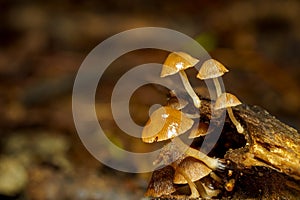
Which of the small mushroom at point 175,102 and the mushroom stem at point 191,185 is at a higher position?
the small mushroom at point 175,102

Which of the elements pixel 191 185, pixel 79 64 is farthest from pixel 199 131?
pixel 79 64

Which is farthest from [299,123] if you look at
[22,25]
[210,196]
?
[22,25]

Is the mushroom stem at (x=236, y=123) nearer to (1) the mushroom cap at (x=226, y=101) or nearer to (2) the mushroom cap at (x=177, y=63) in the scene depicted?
(1) the mushroom cap at (x=226, y=101)

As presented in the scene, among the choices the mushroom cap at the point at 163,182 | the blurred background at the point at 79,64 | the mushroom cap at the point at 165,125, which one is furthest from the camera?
the blurred background at the point at 79,64

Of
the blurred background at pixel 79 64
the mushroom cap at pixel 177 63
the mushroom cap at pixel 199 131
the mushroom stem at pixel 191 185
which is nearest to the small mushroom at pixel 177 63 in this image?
the mushroom cap at pixel 177 63

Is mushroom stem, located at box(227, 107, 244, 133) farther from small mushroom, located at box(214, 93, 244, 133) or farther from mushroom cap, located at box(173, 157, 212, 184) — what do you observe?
mushroom cap, located at box(173, 157, 212, 184)

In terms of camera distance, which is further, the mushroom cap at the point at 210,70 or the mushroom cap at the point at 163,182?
the mushroom cap at the point at 163,182

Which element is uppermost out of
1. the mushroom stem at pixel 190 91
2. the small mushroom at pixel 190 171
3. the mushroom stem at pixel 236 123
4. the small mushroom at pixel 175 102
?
the mushroom stem at pixel 190 91
